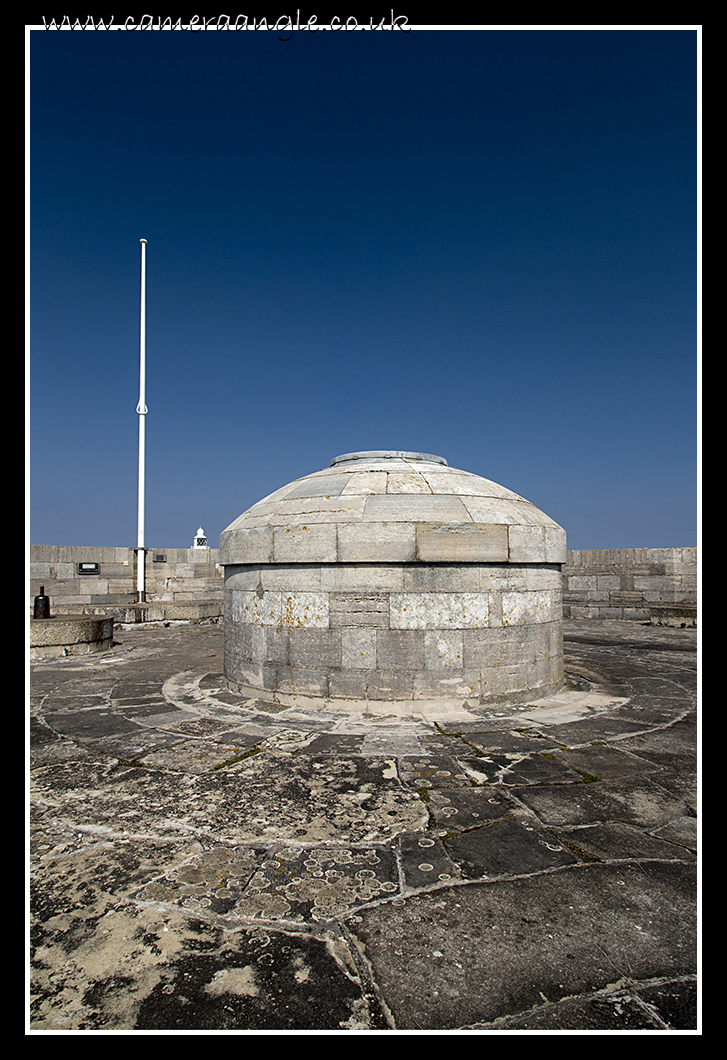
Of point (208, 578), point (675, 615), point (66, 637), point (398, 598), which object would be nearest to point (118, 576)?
point (208, 578)

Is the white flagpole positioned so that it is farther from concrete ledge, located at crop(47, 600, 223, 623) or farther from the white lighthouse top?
the white lighthouse top

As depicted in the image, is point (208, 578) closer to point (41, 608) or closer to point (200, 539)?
point (41, 608)

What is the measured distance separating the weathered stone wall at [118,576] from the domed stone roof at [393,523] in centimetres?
700

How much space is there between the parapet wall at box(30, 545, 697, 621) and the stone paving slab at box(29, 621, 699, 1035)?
893 cm

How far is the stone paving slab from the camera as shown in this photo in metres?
1.84

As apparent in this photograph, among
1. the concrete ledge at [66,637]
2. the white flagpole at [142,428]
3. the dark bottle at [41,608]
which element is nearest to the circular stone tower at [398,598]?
the concrete ledge at [66,637]

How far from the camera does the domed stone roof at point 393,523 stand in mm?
5711

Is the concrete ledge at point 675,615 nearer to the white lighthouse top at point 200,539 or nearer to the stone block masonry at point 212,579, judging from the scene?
the stone block masonry at point 212,579

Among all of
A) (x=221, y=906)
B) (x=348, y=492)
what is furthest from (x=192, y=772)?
(x=348, y=492)

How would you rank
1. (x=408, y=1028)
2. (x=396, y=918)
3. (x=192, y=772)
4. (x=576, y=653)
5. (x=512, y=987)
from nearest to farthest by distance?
(x=408, y=1028) → (x=512, y=987) → (x=396, y=918) → (x=192, y=772) → (x=576, y=653)

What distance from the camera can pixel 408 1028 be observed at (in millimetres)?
1740

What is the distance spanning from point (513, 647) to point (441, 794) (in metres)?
2.78

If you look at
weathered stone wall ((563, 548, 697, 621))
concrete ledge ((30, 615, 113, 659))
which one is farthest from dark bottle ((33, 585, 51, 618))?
weathered stone wall ((563, 548, 697, 621))

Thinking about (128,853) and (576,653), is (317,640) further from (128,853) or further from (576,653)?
(576,653)
